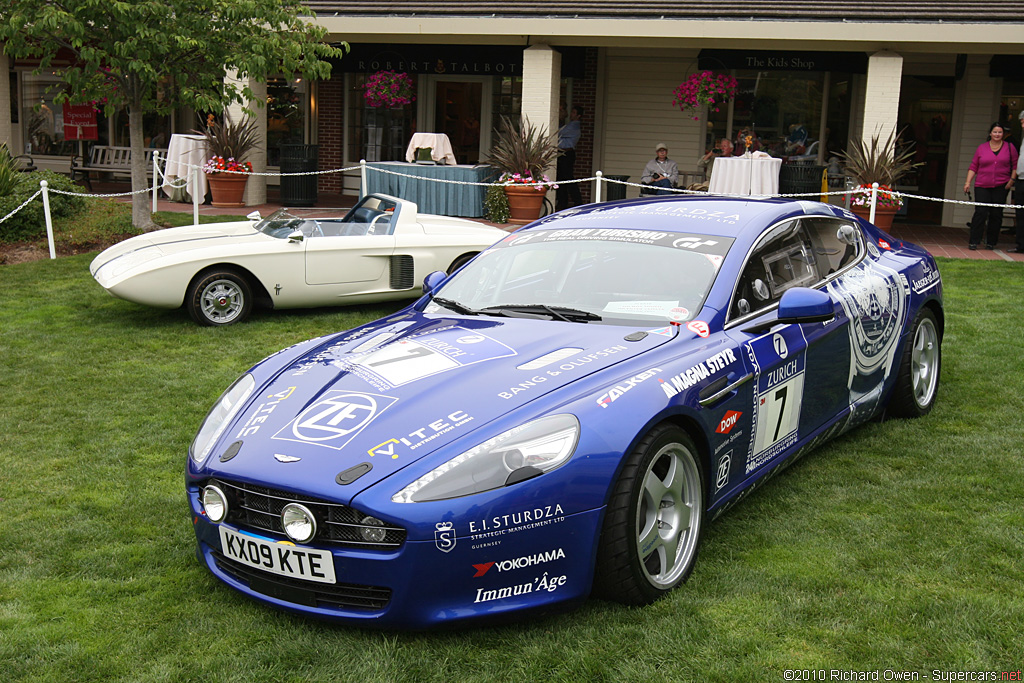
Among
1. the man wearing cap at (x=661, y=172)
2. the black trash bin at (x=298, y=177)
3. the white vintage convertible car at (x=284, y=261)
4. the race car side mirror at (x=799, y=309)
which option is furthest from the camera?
the black trash bin at (x=298, y=177)

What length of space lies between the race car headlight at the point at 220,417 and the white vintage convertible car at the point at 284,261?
14.0ft

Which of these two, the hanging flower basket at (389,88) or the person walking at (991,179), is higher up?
the hanging flower basket at (389,88)

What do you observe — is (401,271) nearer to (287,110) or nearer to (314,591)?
(314,591)

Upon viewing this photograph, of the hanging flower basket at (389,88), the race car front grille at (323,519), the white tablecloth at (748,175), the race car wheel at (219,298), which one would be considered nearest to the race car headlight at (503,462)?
the race car front grille at (323,519)

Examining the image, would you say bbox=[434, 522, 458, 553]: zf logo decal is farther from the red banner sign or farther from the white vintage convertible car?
the red banner sign

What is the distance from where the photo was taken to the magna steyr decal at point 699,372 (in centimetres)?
374

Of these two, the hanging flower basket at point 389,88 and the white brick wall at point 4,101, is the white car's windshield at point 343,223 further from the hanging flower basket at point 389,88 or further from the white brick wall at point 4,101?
the white brick wall at point 4,101

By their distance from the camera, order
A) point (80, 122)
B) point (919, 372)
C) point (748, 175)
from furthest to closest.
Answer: point (80, 122) < point (748, 175) < point (919, 372)

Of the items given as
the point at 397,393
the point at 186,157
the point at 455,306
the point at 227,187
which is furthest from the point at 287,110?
the point at 397,393

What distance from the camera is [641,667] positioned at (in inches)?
127

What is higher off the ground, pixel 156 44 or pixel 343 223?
pixel 156 44

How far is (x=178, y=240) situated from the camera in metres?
8.70

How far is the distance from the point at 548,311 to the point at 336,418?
1212 millimetres

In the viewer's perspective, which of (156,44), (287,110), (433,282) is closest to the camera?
(433,282)
